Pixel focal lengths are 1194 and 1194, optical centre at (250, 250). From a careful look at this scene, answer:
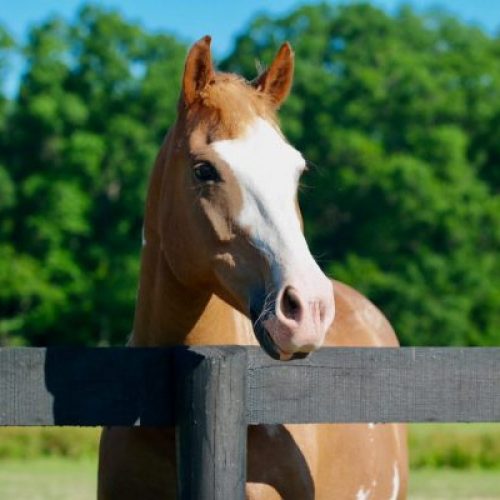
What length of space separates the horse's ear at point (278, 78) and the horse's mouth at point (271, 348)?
3.48 ft

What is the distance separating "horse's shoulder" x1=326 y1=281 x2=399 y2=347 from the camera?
548 centimetres

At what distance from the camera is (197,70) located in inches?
158

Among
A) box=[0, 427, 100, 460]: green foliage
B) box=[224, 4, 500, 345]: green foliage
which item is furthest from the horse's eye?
box=[224, 4, 500, 345]: green foliage

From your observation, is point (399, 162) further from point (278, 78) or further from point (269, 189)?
point (269, 189)

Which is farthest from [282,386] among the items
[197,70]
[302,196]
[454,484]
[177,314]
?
[302,196]

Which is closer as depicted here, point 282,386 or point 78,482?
Result: point 282,386

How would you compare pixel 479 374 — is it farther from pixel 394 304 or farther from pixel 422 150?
pixel 422 150

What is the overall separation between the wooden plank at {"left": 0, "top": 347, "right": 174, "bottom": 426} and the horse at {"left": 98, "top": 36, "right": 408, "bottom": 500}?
349mm

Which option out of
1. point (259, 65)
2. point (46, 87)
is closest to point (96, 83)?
point (46, 87)

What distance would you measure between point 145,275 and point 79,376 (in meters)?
0.77

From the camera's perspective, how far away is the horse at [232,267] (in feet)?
11.4

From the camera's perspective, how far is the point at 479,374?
384 centimetres

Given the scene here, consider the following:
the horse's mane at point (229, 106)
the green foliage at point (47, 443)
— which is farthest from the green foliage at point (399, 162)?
the horse's mane at point (229, 106)

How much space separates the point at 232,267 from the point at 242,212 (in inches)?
7.1
